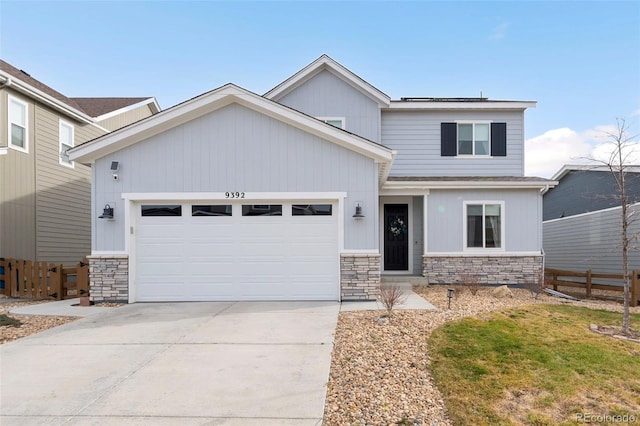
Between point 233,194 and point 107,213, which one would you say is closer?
point 107,213

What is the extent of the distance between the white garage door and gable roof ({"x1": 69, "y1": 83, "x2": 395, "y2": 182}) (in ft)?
5.03

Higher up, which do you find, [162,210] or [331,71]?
[331,71]

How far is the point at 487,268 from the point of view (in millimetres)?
11938

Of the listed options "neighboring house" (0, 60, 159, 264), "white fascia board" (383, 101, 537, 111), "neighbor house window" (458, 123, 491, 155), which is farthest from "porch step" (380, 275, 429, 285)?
"neighboring house" (0, 60, 159, 264)

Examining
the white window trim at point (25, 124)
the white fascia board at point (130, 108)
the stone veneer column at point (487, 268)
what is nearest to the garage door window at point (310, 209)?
the stone veneer column at point (487, 268)

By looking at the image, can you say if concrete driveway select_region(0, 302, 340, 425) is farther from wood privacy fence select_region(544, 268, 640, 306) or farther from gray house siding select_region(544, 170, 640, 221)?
gray house siding select_region(544, 170, 640, 221)

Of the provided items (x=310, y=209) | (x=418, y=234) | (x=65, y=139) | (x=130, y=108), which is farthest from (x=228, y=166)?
(x=130, y=108)

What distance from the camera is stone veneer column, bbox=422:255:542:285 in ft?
39.0

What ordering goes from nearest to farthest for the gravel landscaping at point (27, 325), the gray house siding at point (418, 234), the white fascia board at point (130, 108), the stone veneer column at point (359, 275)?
the gravel landscaping at point (27, 325) < the stone veneer column at point (359, 275) < the gray house siding at point (418, 234) < the white fascia board at point (130, 108)

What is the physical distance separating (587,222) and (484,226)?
518 cm

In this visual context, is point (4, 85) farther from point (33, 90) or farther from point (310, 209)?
point (310, 209)

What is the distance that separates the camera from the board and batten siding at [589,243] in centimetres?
1232

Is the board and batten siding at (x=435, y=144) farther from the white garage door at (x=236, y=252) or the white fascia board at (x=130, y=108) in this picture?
the white fascia board at (x=130, y=108)

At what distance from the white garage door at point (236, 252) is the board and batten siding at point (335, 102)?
512 cm
